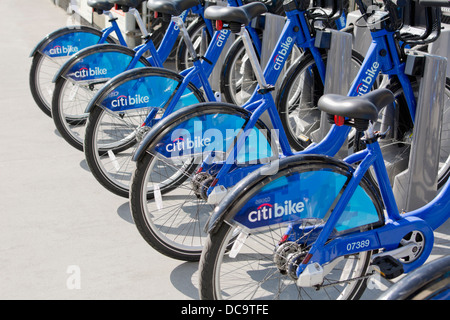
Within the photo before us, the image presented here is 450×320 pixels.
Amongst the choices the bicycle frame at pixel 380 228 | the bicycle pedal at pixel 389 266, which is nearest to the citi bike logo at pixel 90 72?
the bicycle frame at pixel 380 228

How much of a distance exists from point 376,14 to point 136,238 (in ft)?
6.33

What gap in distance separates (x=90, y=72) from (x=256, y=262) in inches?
82.0

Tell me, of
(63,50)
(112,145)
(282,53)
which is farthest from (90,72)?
(282,53)

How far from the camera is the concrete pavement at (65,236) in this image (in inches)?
132

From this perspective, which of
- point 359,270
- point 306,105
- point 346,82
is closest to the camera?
point 359,270

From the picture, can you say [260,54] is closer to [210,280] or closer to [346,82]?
[346,82]

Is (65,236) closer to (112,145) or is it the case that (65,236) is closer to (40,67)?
(112,145)

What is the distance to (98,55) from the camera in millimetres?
4832

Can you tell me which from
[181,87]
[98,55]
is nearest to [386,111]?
[181,87]

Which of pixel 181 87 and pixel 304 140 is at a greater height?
pixel 181 87

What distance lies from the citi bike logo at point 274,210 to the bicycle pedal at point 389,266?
47 centimetres

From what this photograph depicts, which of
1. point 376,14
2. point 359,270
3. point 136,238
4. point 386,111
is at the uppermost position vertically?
point 376,14

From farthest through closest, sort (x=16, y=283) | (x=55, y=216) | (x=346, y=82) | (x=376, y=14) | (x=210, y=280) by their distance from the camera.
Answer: (x=346, y=82)
(x=55, y=216)
(x=376, y=14)
(x=16, y=283)
(x=210, y=280)

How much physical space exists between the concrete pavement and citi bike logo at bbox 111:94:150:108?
25.6 inches
